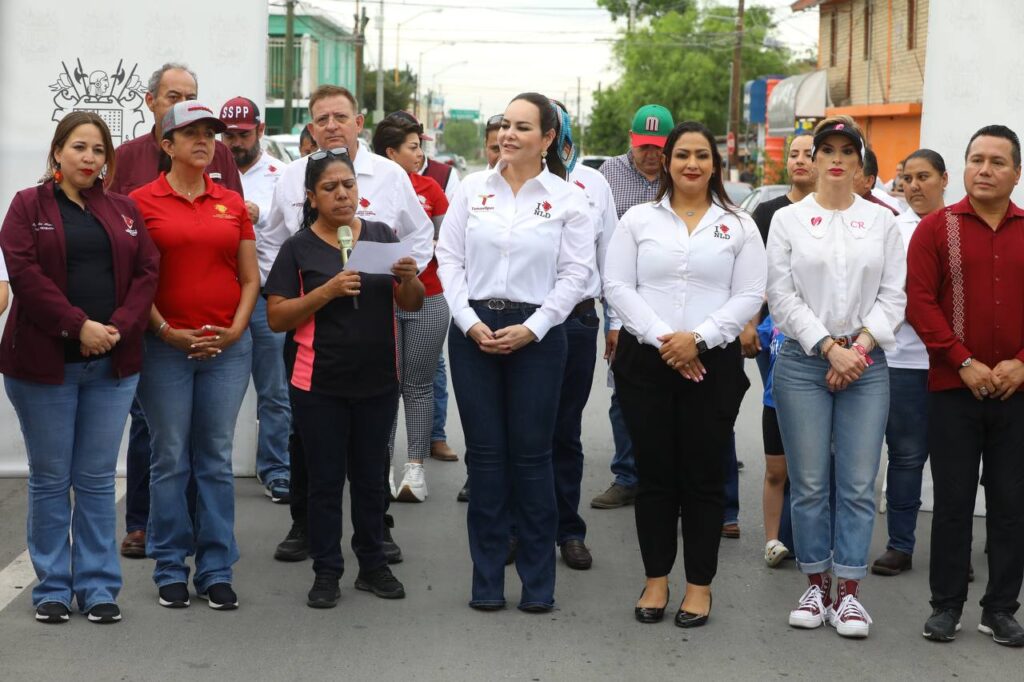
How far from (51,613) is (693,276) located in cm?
305

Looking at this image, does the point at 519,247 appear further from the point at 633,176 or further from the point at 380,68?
the point at 380,68

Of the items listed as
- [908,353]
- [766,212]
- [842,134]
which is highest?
[842,134]

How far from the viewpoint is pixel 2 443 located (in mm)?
8734

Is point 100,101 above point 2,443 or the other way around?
above

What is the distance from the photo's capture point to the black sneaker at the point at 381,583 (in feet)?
21.0

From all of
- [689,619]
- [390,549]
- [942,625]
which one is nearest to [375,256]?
[390,549]

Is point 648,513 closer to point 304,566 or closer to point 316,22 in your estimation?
point 304,566

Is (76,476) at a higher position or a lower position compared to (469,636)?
higher

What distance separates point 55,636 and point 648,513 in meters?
2.54

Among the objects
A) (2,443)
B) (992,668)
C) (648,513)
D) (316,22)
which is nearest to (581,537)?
(648,513)

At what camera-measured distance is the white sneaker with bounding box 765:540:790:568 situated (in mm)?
7117

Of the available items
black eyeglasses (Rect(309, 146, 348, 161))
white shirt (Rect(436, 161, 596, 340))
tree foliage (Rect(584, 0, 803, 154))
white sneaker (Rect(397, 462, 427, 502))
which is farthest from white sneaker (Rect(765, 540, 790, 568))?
tree foliage (Rect(584, 0, 803, 154))

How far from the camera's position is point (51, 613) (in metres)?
5.89

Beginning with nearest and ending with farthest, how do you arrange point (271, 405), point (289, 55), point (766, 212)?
point (766, 212) < point (271, 405) < point (289, 55)
